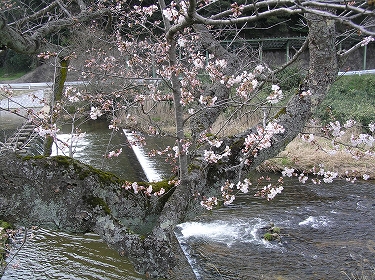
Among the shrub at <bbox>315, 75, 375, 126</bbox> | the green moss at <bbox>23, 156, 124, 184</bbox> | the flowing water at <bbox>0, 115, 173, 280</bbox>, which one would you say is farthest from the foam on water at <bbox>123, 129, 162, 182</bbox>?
the green moss at <bbox>23, 156, 124, 184</bbox>

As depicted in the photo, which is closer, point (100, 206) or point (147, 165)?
point (100, 206)

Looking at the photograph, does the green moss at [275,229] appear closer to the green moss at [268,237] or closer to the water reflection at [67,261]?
the green moss at [268,237]

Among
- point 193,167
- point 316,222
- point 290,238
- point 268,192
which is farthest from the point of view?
point 316,222

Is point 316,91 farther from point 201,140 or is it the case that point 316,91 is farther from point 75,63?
point 75,63

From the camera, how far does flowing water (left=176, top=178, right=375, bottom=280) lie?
4.45 meters

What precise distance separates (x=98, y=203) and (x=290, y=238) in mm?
3748

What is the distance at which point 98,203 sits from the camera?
2.38 meters

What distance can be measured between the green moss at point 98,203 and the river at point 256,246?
6.97 ft

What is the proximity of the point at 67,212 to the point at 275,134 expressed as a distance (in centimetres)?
175

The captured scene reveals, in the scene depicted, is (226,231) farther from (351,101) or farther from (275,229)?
(351,101)

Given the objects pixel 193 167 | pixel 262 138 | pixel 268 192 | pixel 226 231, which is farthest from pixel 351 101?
pixel 193 167

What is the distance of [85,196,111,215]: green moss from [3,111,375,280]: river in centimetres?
212

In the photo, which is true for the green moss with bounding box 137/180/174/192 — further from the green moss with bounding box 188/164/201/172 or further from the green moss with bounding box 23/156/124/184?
the green moss with bounding box 23/156/124/184

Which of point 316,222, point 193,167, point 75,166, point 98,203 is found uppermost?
point 75,166
